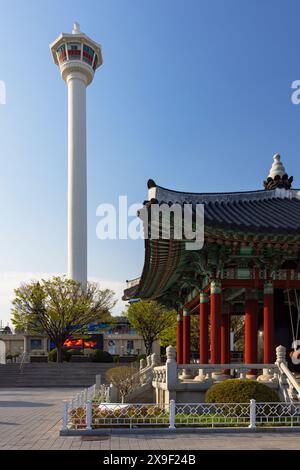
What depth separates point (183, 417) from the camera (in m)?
16.6

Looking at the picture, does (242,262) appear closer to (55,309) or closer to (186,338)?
(186,338)

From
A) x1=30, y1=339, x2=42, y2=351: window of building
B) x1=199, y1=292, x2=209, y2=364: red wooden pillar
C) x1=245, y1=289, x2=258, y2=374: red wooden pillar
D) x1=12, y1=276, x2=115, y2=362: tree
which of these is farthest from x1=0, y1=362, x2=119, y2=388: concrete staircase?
x1=30, y1=339, x2=42, y2=351: window of building

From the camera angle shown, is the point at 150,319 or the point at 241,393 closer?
the point at 241,393

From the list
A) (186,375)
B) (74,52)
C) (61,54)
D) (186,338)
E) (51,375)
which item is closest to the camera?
(186,375)

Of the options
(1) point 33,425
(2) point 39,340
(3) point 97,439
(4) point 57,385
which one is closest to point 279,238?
(3) point 97,439

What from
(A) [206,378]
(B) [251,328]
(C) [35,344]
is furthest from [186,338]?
(C) [35,344]

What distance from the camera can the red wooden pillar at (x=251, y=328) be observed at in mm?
21609

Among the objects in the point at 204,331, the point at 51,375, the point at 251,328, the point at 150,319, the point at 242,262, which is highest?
the point at 242,262

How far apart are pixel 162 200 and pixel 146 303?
47.1 meters

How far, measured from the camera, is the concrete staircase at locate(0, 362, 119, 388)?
158 feet

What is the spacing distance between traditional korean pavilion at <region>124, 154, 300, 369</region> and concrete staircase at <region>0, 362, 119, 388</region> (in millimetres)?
23719

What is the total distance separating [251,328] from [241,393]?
4934 millimetres

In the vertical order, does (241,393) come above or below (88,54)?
below
